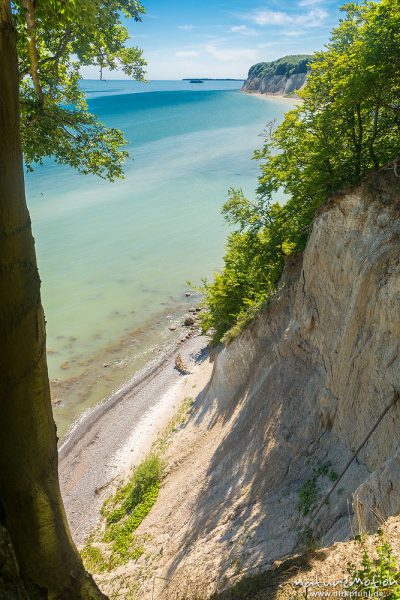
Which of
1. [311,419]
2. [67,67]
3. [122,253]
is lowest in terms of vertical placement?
[311,419]

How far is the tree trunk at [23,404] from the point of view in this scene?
133 inches

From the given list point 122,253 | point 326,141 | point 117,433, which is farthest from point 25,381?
point 122,253

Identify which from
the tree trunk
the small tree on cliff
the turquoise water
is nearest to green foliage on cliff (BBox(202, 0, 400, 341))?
the small tree on cliff

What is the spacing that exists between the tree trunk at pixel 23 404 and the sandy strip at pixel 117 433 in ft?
46.9

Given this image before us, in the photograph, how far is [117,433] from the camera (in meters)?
23.1

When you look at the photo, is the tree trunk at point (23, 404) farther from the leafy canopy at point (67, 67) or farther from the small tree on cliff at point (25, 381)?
the leafy canopy at point (67, 67)

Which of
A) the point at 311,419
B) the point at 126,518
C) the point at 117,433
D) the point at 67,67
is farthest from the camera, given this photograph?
the point at 117,433

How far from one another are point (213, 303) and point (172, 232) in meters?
28.6

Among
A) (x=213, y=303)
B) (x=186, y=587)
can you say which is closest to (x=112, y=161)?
(x=186, y=587)

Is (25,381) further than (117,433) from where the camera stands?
No

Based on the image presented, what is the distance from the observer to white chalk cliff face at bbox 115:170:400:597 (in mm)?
9055

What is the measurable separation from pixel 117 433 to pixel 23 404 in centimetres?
2038

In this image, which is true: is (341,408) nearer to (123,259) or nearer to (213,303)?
(213,303)

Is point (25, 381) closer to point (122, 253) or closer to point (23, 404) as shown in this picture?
point (23, 404)
